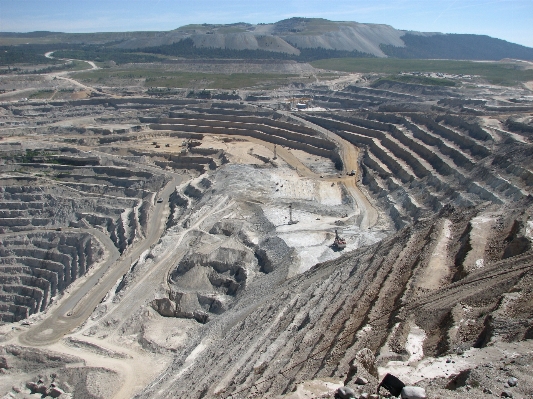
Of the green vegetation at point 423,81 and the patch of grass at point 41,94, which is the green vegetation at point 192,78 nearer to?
the patch of grass at point 41,94

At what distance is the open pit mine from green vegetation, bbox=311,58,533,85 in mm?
34087

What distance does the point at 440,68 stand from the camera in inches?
6481

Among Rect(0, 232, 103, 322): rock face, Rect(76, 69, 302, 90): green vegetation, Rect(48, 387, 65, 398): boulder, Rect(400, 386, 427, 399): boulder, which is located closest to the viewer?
Rect(400, 386, 427, 399): boulder

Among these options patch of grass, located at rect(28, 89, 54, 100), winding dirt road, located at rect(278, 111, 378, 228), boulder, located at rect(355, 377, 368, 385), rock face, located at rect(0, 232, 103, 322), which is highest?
Result: patch of grass, located at rect(28, 89, 54, 100)

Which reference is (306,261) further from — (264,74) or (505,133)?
(264,74)

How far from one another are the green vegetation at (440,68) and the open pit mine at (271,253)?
3409 centimetres

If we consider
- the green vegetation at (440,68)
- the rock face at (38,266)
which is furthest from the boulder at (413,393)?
the green vegetation at (440,68)

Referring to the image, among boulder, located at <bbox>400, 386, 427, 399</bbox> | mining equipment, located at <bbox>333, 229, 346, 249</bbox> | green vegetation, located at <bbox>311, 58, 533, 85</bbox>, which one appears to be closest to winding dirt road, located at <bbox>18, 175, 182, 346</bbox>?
mining equipment, located at <bbox>333, 229, 346, 249</bbox>

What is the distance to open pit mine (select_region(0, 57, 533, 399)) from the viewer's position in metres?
20.9

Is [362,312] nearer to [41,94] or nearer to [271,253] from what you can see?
[271,253]

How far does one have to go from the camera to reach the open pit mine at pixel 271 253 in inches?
824

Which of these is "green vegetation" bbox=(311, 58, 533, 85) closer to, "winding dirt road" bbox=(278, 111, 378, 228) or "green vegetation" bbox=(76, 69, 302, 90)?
"green vegetation" bbox=(76, 69, 302, 90)

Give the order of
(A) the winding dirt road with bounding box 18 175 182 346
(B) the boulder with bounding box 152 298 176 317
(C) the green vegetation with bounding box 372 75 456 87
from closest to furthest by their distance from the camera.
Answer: (A) the winding dirt road with bounding box 18 175 182 346, (B) the boulder with bounding box 152 298 176 317, (C) the green vegetation with bounding box 372 75 456 87

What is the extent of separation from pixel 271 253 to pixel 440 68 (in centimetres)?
14075
